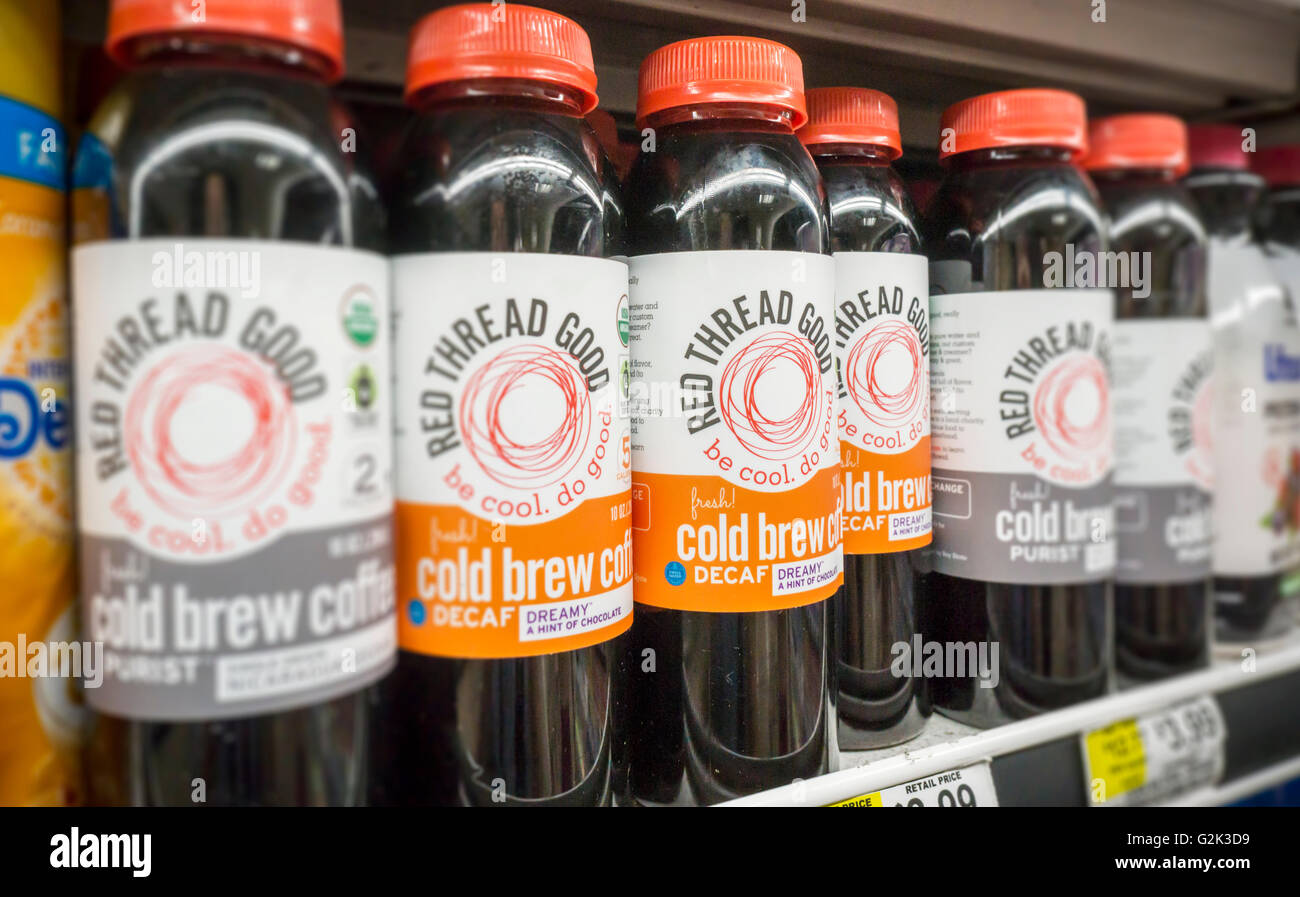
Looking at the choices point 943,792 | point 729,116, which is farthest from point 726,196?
point 943,792

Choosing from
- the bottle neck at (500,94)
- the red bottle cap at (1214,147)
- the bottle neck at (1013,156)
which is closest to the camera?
the bottle neck at (500,94)

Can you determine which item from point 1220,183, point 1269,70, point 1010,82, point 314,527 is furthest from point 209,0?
point 1269,70

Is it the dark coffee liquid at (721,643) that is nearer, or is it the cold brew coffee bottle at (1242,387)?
the dark coffee liquid at (721,643)

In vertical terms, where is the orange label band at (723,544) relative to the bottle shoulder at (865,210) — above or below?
below

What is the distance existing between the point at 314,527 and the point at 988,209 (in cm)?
64

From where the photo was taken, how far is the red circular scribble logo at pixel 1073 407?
0.78 meters

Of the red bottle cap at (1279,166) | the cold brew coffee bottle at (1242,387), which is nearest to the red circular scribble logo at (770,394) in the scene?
the cold brew coffee bottle at (1242,387)

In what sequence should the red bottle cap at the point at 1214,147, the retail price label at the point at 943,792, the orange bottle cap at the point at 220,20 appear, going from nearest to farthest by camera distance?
the orange bottle cap at the point at 220,20, the retail price label at the point at 943,792, the red bottle cap at the point at 1214,147

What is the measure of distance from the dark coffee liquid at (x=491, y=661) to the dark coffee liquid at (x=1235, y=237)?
815 millimetres

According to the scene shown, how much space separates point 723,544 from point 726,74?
35cm

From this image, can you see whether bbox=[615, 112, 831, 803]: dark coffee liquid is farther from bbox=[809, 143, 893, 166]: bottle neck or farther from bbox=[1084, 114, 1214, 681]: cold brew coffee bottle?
bbox=[1084, 114, 1214, 681]: cold brew coffee bottle

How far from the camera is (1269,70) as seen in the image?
107cm

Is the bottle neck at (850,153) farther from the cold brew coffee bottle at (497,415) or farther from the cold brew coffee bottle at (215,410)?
the cold brew coffee bottle at (215,410)

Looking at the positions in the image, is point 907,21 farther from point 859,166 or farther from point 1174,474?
point 1174,474
